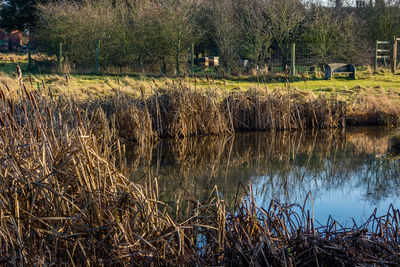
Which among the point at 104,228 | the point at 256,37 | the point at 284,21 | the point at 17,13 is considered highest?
the point at 17,13

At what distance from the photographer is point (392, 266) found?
2.84 m

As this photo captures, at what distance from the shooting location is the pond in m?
5.25

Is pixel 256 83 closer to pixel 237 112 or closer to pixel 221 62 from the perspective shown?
pixel 237 112

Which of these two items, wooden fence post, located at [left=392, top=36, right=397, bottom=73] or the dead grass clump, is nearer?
the dead grass clump

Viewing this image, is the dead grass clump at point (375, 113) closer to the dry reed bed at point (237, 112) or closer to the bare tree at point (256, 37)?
the dry reed bed at point (237, 112)

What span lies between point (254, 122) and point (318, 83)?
17.8 feet

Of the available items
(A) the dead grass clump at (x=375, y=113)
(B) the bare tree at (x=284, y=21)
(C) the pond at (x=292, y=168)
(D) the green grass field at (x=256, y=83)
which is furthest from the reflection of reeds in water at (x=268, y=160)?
(B) the bare tree at (x=284, y=21)

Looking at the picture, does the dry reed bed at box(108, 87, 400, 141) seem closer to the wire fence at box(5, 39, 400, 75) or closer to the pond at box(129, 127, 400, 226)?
the pond at box(129, 127, 400, 226)

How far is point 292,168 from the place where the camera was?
6906mm

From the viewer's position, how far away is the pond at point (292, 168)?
525 cm

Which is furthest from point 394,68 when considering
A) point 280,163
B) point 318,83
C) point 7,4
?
point 7,4

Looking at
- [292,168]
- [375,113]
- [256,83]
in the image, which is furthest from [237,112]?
[256,83]

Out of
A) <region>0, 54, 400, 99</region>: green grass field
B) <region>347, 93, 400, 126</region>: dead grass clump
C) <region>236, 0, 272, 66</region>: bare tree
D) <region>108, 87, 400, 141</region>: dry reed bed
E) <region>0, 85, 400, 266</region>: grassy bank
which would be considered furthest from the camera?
<region>236, 0, 272, 66</region>: bare tree

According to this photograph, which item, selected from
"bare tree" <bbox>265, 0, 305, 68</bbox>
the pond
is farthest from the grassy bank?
"bare tree" <bbox>265, 0, 305, 68</bbox>
